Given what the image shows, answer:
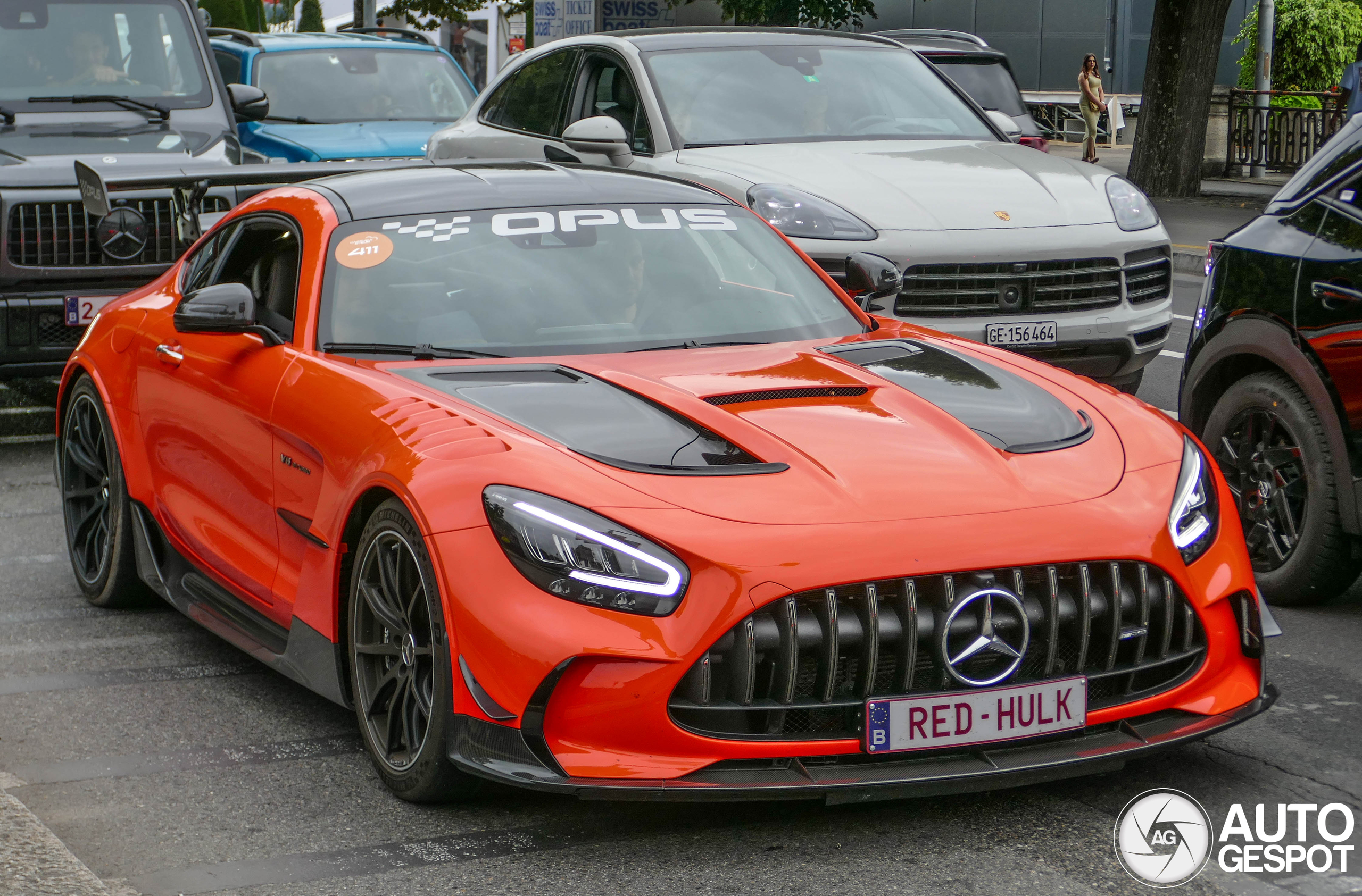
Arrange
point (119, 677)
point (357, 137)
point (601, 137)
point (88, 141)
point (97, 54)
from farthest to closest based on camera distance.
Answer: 1. point (357, 137)
2. point (97, 54)
3. point (88, 141)
4. point (601, 137)
5. point (119, 677)

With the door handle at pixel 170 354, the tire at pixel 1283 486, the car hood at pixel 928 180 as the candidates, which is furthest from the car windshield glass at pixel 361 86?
the tire at pixel 1283 486

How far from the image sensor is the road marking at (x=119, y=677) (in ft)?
17.3

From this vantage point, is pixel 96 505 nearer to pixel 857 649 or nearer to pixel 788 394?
pixel 788 394

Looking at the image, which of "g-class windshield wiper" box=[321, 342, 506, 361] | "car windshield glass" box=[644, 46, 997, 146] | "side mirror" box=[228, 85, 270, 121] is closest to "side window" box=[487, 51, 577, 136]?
"car windshield glass" box=[644, 46, 997, 146]

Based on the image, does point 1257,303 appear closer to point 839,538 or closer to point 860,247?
point 860,247

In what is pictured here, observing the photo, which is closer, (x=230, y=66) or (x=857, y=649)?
(x=857, y=649)

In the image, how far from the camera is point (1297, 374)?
5.73 meters

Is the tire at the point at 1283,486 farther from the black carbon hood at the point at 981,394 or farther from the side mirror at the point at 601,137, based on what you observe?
the side mirror at the point at 601,137

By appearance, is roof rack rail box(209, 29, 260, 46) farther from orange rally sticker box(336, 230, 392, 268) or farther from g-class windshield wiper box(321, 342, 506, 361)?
g-class windshield wiper box(321, 342, 506, 361)

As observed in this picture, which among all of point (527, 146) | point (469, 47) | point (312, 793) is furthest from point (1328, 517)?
point (469, 47)

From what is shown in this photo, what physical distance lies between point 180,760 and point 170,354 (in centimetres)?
152

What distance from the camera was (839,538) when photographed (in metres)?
3.70

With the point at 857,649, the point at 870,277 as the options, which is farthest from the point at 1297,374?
the point at 857,649

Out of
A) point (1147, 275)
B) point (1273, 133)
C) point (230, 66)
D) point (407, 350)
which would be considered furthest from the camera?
point (1273, 133)
